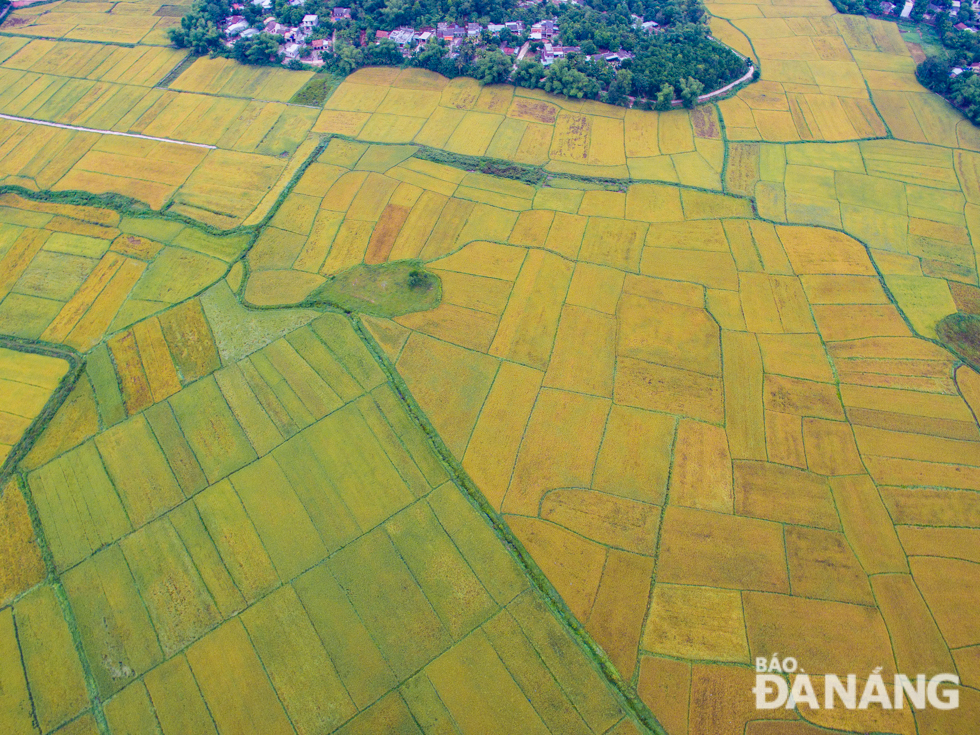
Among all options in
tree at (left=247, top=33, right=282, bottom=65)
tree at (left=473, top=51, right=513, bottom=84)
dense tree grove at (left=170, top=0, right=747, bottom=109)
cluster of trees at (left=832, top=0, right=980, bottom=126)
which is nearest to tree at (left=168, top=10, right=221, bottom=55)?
dense tree grove at (left=170, top=0, right=747, bottom=109)

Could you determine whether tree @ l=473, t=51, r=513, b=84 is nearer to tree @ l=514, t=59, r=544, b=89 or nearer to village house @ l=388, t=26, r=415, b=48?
tree @ l=514, t=59, r=544, b=89

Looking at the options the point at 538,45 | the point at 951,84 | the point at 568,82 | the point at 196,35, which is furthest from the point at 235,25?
the point at 951,84

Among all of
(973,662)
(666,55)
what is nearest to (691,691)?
(973,662)

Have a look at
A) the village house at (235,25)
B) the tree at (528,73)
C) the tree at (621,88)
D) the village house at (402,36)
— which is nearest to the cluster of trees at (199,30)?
the village house at (235,25)

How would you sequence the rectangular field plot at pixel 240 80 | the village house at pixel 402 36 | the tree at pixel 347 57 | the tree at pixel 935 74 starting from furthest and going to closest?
the village house at pixel 402 36 → the tree at pixel 347 57 → the rectangular field plot at pixel 240 80 → the tree at pixel 935 74

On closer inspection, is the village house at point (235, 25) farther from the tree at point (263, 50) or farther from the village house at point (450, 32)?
the village house at point (450, 32)

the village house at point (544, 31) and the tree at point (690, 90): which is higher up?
the village house at point (544, 31)
